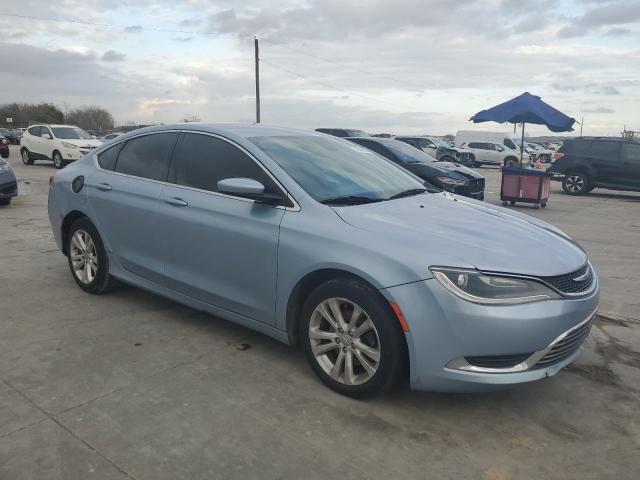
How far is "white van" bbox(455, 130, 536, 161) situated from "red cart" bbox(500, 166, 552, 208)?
897 inches

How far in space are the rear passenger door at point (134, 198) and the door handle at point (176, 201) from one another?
0.15 m

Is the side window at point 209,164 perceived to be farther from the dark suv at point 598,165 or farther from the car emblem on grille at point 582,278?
the dark suv at point 598,165

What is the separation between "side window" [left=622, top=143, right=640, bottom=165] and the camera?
1564 centimetres

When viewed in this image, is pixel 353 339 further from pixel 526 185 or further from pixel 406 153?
pixel 526 185

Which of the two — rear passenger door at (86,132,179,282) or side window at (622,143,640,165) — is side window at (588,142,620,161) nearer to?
side window at (622,143,640,165)

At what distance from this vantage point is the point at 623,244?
8.33m

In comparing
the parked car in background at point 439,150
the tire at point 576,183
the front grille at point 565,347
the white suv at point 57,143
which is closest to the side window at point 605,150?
the tire at point 576,183

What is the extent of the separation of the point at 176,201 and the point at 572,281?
2678 millimetres

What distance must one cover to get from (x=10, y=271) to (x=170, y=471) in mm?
4118

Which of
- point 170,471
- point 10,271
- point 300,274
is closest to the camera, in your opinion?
point 170,471

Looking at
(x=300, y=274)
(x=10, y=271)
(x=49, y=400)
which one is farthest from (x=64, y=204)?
(x=300, y=274)

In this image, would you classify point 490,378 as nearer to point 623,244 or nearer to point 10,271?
point 10,271

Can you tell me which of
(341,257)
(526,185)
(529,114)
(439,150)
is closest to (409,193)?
(341,257)

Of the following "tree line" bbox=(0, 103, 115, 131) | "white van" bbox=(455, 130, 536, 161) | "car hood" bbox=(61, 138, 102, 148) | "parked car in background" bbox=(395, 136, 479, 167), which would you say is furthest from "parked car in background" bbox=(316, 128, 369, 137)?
"tree line" bbox=(0, 103, 115, 131)
